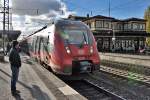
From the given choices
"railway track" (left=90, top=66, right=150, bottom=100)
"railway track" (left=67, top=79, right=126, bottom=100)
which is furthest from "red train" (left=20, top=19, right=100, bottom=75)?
"railway track" (left=90, top=66, right=150, bottom=100)

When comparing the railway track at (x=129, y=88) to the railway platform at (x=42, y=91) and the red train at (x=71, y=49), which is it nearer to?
the red train at (x=71, y=49)

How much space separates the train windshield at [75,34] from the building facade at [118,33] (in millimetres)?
49557

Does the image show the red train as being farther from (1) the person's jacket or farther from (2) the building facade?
(2) the building facade

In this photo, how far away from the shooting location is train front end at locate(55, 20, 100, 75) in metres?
14.9

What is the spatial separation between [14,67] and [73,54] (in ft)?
14.3

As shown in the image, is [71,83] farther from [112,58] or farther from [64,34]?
[112,58]

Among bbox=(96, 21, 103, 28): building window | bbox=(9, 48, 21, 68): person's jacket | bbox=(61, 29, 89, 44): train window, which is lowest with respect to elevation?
bbox=(9, 48, 21, 68): person's jacket

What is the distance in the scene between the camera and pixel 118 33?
228 feet

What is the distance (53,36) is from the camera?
15.7 m

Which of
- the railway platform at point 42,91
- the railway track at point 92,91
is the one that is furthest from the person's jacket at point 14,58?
the railway track at point 92,91

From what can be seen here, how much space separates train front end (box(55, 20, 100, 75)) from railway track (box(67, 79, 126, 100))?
2.70 feet

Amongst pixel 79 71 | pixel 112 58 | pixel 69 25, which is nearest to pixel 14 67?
pixel 79 71

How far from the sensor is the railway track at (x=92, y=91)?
41.9 ft

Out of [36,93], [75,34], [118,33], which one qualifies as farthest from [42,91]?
[118,33]
